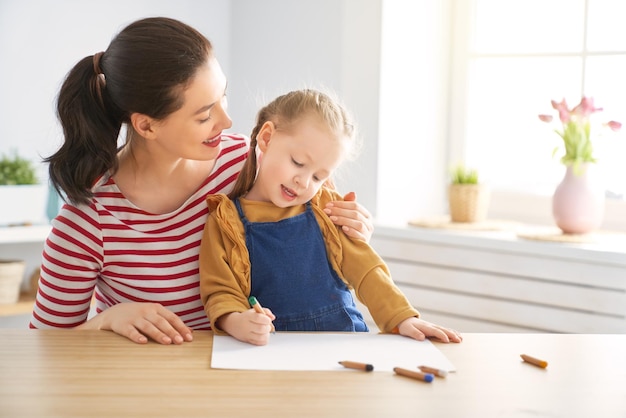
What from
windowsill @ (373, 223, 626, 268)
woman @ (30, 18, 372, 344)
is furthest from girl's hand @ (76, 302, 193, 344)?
windowsill @ (373, 223, 626, 268)

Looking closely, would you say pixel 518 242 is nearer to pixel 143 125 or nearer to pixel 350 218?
pixel 350 218

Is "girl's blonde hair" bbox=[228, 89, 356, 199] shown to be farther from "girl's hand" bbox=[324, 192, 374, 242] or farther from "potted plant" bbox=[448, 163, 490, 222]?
"potted plant" bbox=[448, 163, 490, 222]

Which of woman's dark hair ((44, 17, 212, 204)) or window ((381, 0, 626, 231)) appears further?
window ((381, 0, 626, 231))

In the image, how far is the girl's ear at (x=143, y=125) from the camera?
1.51m

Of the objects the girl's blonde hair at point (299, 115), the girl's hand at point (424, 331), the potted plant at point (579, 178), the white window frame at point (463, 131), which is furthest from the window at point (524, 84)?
the girl's hand at point (424, 331)

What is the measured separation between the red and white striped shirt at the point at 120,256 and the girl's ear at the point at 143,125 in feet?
0.42

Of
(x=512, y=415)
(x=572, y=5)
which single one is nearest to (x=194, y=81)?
(x=512, y=415)

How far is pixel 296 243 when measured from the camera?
1507mm

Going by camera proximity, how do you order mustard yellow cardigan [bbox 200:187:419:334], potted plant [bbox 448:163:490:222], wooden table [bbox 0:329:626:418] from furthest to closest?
potted plant [bbox 448:163:490:222] → mustard yellow cardigan [bbox 200:187:419:334] → wooden table [bbox 0:329:626:418]

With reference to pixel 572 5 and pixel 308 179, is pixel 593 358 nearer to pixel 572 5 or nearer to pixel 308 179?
pixel 308 179

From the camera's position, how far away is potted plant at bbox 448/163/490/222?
279cm

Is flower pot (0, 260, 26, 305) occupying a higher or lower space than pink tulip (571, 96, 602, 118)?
lower

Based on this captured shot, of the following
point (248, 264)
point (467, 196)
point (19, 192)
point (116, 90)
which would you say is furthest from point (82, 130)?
point (467, 196)

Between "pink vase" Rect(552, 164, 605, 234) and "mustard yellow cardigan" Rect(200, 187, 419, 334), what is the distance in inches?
49.0
